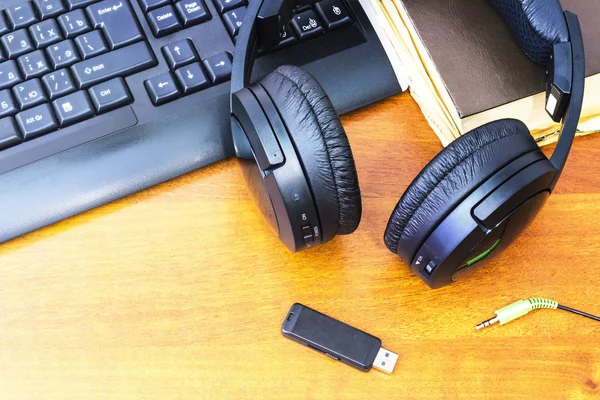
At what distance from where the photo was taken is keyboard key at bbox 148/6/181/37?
66 centimetres

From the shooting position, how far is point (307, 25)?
67cm

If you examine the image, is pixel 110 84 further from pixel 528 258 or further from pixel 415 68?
pixel 528 258

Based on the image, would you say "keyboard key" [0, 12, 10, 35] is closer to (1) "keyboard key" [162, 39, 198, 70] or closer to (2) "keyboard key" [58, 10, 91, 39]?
(2) "keyboard key" [58, 10, 91, 39]

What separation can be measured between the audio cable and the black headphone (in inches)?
2.3

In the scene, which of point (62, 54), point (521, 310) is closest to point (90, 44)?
point (62, 54)

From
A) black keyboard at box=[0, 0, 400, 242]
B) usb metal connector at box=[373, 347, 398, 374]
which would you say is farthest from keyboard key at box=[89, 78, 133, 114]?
usb metal connector at box=[373, 347, 398, 374]

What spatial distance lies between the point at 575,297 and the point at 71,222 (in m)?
0.47

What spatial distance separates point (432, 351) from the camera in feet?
1.91

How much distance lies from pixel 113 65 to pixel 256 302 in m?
0.26

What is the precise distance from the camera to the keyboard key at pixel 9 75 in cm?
63

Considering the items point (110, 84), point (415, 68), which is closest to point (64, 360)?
point (110, 84)

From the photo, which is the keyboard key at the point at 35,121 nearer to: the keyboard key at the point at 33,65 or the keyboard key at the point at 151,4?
the keyboard key at the point at 33,65

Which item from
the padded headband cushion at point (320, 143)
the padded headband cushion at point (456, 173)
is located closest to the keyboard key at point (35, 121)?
the padded headband cushion at point (320, 143)

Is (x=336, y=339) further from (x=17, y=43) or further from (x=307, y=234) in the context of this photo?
(x=17, y=43)
